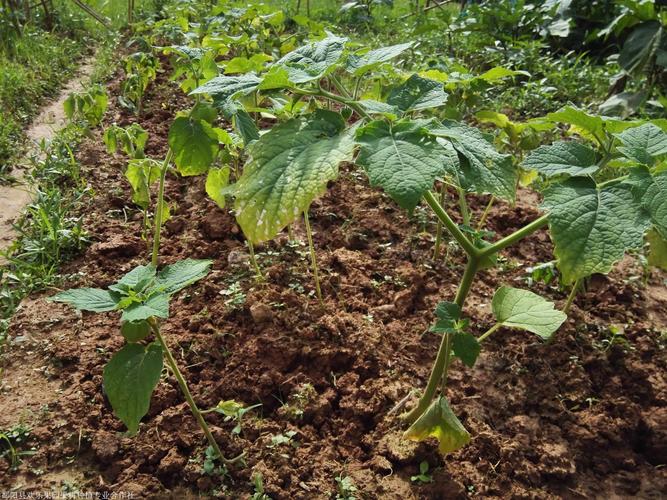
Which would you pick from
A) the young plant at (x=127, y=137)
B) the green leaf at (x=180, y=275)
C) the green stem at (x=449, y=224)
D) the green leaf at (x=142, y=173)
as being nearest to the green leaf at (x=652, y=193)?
the green stem at (x=449, y=224)

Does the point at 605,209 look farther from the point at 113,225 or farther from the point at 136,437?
the point at 113,225

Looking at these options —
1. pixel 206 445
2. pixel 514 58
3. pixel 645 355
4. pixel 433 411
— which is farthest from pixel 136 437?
pixel 514 58

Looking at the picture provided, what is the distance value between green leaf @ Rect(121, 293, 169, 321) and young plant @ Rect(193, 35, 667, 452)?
30 centimetres

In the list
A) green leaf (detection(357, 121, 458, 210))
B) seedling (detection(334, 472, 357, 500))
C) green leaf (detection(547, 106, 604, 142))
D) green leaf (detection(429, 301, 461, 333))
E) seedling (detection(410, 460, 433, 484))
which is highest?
green leaf (detection(357, 121, 458, 210))

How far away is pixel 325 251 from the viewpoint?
2.52 metres

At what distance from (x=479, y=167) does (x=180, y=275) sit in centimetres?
79

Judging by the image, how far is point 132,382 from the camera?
4.29 feet

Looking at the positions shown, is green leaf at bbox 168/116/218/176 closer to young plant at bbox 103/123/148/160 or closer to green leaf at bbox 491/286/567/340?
young plant at bbox 103/123/148/160

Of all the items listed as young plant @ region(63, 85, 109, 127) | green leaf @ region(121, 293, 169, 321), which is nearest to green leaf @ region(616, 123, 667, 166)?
green leaf @ region(121, 293, 169, 321)

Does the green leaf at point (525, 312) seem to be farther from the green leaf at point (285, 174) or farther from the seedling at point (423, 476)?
the green leaf at point (285, 174)

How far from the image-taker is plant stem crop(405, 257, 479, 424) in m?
1.39

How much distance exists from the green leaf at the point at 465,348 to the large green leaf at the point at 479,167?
14.0 inches

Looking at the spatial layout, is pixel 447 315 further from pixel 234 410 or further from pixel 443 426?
pixel 234 410

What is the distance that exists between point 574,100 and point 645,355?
278cm
